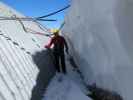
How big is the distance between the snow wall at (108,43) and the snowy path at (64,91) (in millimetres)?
503

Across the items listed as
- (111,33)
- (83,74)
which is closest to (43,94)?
(111,33)

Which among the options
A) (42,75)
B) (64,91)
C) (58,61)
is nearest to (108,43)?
(64,91)

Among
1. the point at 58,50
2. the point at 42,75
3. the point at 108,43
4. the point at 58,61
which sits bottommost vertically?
the point at 58,61

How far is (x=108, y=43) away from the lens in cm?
773

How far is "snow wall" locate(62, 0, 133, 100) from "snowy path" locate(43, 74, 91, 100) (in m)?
0.50

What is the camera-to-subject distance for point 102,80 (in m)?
8.60

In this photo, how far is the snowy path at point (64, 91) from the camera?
841cm

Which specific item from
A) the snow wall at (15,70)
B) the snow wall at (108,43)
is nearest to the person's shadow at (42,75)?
the snow wall at (15,70)

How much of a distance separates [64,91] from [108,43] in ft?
6.31

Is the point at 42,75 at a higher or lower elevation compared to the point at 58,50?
higher

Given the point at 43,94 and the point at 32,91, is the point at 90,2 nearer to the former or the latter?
the point at 43,94

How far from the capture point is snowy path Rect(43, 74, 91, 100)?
8.41 meters

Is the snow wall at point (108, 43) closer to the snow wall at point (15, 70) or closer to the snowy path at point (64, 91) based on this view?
the snowy path at point (64, 91)

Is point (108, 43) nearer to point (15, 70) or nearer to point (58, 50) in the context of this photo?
point (15, 70)
